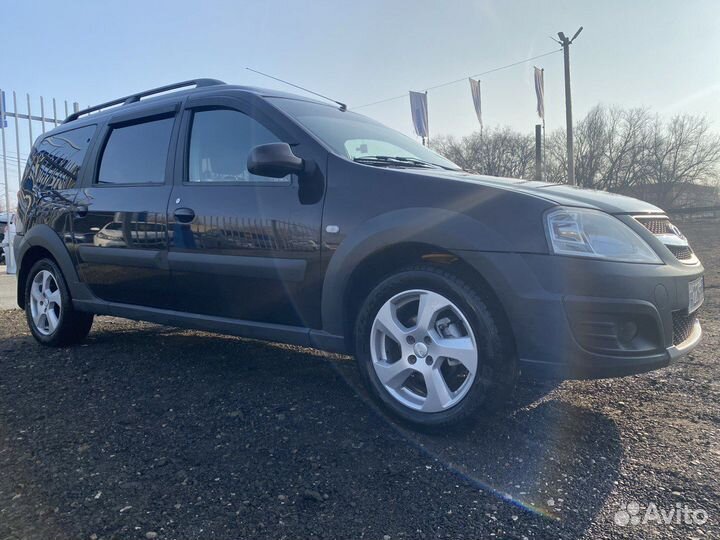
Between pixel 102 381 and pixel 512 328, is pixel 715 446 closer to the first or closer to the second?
pixel 512 328

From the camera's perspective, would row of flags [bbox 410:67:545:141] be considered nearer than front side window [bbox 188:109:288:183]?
No

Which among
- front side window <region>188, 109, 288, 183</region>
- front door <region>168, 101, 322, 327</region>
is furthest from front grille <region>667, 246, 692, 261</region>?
front side window <region>188, 109, 288, 183</region>

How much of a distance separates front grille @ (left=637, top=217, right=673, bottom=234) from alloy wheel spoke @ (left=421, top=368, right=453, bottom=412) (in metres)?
1.24

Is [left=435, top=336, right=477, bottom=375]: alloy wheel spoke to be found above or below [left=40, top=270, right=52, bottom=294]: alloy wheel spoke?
below

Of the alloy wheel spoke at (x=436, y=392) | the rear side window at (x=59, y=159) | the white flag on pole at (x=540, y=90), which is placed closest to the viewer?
the alloy wheel spoke at (x=436, y=392)

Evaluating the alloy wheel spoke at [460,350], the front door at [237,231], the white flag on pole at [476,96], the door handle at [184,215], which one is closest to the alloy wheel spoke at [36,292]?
the front door at [237,231]

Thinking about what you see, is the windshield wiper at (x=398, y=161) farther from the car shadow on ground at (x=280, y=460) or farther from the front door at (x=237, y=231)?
the car shadow on ground at (x=280, y=460)

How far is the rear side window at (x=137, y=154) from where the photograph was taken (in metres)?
3.82

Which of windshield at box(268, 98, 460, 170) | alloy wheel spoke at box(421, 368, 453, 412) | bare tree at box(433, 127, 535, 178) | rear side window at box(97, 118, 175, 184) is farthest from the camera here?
bare tree at box(433, 127, 535, 178)

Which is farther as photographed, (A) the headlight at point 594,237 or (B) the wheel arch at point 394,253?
(B) the wheel arch at point 394,253

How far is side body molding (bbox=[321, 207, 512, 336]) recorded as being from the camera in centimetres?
252

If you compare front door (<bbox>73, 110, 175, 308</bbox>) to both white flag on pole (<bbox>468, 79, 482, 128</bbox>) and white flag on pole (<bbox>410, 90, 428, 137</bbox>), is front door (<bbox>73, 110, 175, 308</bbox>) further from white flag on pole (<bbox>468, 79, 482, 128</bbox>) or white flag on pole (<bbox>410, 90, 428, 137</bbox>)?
white flag on pole (<bbox>468, 79, 482, 128</bbox>)

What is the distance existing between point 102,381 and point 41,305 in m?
1.63

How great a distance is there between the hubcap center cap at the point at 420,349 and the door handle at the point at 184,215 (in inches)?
66.3
